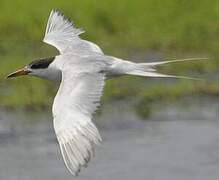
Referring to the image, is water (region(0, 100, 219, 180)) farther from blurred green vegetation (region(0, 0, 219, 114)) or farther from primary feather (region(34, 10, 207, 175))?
primary feather (region(34, 10, 207, 175))

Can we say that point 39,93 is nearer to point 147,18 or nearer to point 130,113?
point 130,113

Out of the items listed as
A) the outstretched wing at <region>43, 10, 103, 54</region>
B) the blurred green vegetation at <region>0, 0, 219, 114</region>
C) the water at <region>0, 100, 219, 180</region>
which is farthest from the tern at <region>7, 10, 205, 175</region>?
the blurred green vegetation at <region>0, 0, 219, 114</region>

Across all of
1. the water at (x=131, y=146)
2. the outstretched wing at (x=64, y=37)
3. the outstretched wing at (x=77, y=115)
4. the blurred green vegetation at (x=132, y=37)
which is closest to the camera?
the outstretched wing at (x=77, y=115)

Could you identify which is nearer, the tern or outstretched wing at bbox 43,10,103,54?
the tern

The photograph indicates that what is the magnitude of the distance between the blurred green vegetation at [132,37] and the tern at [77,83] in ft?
10.8

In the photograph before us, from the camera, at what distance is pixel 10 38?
17.5 meters

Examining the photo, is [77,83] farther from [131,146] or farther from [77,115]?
[131,146]

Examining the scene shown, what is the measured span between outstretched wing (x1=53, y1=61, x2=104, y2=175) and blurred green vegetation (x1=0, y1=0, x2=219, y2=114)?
4534mm

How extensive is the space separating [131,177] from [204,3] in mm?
5841

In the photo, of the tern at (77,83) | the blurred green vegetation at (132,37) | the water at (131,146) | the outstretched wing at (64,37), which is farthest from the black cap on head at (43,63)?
the blurred green vegetation at (132,37)

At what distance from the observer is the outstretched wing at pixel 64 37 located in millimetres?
11719

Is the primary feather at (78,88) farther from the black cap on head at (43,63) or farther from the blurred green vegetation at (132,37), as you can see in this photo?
the blurred green vegetation at (132,37)

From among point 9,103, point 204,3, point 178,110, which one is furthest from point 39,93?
point 204,3

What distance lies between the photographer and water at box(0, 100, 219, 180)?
1323 centimetres
